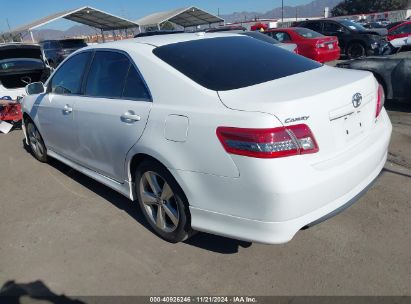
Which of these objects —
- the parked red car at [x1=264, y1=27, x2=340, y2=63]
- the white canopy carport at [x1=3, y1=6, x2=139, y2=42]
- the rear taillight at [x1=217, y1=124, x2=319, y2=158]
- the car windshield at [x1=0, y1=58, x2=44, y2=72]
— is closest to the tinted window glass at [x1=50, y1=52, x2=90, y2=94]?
the rear taillight at [x1=217, y1=124, x2=319, y2=158]

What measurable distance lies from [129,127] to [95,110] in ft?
2.02

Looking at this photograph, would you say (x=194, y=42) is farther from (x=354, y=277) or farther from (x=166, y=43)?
(x=354, y=277)

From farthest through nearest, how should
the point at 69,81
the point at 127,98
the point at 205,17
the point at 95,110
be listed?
1. the point at 205,17
2. the point at 69,81
3. the point at 95,110
4. the point at 127,98

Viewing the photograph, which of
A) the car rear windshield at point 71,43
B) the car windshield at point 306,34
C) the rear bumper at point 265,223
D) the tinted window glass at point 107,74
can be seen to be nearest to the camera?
the rear bumper at point 265,223

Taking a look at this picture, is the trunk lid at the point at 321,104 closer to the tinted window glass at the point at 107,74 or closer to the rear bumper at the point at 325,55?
the tinted window glass at the point at 107,74

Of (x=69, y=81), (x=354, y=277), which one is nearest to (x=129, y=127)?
(x=69, y=81)

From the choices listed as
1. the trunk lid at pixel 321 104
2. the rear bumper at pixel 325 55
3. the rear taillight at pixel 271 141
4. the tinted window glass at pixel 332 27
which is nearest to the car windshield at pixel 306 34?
the rear bumper at pixel 325 55

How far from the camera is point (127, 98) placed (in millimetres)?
3355

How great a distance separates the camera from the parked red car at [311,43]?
43.2ft

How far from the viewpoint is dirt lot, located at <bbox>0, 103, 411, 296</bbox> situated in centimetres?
279

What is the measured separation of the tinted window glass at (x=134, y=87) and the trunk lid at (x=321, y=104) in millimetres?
787

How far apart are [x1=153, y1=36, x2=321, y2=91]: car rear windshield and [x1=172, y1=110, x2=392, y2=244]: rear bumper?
0.69 metres

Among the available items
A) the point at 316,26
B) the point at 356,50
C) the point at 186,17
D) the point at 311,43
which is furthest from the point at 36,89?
the point at 186,17

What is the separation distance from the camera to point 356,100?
279 cm
